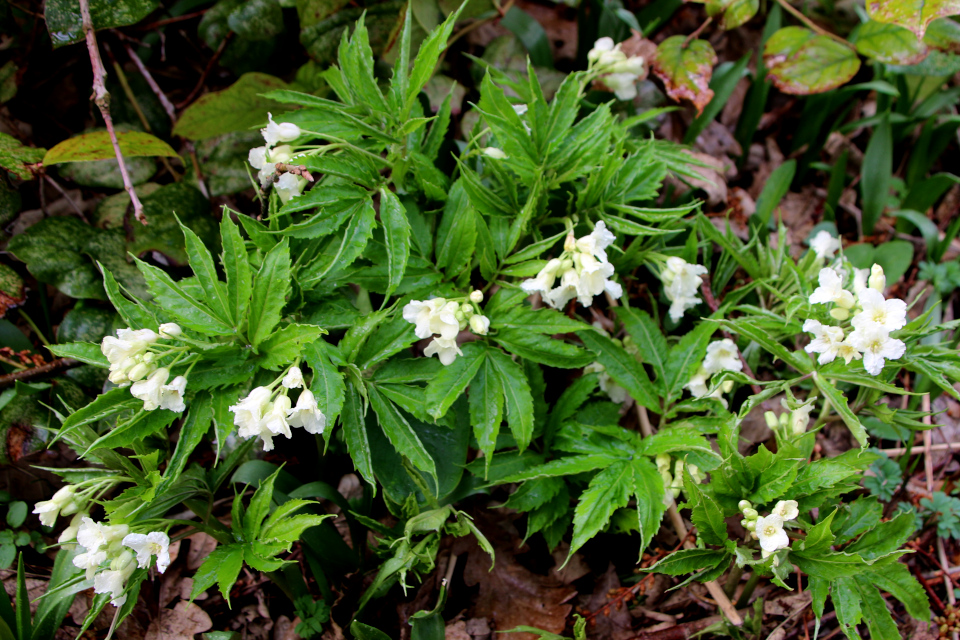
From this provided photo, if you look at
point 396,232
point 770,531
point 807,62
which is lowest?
point 770,531

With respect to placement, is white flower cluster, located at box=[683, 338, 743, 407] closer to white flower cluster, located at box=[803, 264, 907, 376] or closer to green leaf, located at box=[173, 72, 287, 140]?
white flower cluster, located at box=[803, 264, 907, 376]

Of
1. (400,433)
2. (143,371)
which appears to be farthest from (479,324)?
(143,371)

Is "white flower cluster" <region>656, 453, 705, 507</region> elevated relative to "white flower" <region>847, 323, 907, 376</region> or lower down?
lower down

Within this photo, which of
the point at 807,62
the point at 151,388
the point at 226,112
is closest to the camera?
the point at 151,388

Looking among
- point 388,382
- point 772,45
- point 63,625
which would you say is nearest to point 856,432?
point 388,382

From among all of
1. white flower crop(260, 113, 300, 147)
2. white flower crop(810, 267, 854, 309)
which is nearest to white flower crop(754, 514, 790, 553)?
white flower crop(810, 267, 854, 309)

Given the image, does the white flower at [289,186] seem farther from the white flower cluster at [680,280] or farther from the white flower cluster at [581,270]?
the white flower cluster at [680,280]

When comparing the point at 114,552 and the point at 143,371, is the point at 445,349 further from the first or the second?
the point at 114,552

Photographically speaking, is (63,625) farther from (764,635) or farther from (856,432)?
(856,432)
